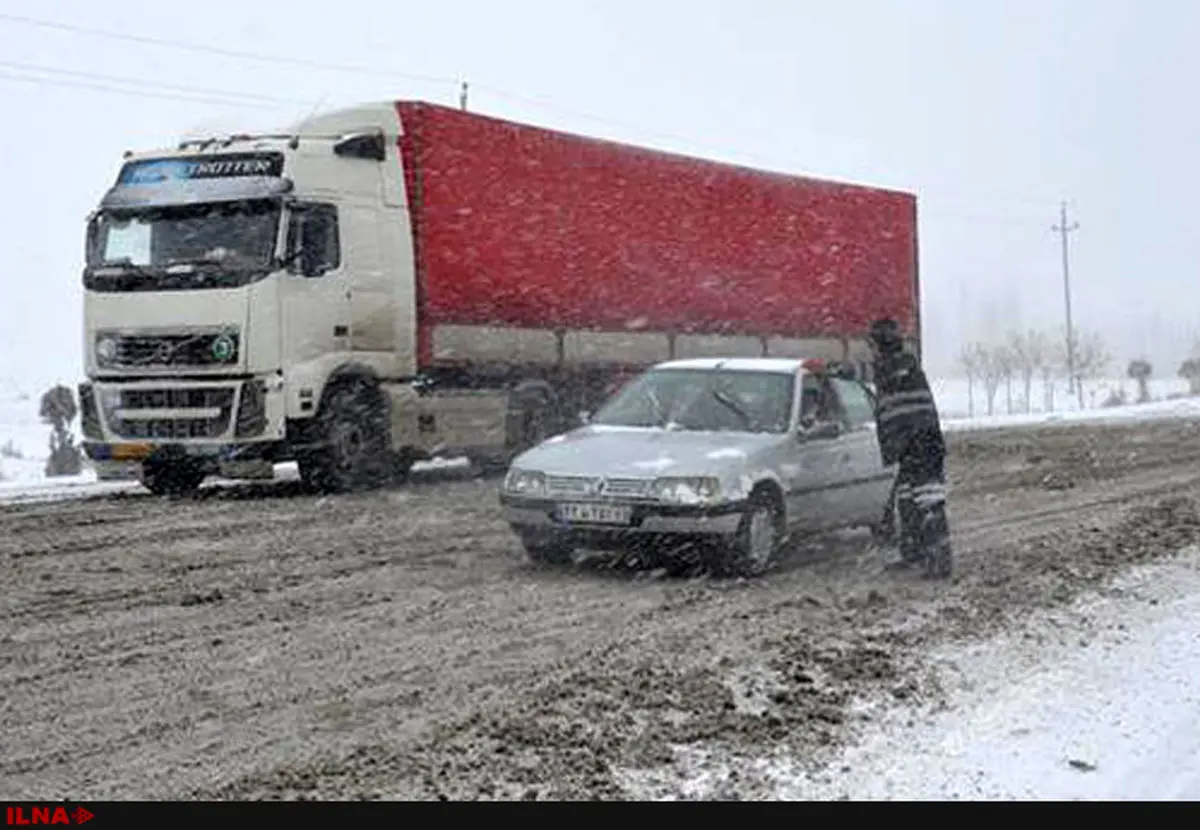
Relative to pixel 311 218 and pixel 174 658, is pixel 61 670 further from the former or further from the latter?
pixel 311 218

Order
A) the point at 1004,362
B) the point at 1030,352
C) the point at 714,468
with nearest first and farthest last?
1. the point at 714,468
2. the point at 1004,362
3. the point at 1030,352

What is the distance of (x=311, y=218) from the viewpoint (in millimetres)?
14586

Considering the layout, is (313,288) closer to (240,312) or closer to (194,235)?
(240,312)

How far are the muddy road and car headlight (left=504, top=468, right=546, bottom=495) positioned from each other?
1.83ft

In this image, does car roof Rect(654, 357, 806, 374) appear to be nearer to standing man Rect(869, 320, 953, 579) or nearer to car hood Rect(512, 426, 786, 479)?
car hood Rect(512, 426, 786, 479)

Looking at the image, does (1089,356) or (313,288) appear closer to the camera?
(313,288)

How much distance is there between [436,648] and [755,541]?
2.96 metres

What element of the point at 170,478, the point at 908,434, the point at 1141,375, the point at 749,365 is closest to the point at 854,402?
the point at 749,365

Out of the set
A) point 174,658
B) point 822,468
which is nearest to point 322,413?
point 822,468

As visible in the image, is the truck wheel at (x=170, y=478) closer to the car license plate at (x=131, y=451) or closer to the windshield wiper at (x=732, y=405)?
the car license plate at (x=131, y=451)

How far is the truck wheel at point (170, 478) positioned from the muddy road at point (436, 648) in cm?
220

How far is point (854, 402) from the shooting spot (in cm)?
1151

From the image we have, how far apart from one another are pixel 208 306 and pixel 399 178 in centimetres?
271

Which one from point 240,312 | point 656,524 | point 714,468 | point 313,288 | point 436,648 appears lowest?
point 436,648
